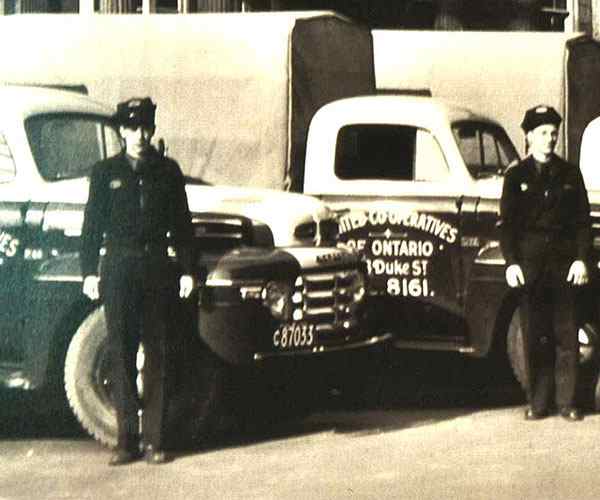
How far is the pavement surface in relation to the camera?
29.8 feet

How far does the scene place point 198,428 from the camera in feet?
33.7

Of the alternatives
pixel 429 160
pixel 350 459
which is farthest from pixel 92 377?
pixel 429 160

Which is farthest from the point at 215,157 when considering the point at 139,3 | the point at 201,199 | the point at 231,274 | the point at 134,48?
the point at 139,3

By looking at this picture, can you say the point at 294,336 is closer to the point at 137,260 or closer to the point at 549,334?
the point at 137,260

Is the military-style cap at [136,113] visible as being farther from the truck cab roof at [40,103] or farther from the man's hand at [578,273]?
the man's hand at [578,273]

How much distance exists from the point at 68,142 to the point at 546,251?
3.10 metres

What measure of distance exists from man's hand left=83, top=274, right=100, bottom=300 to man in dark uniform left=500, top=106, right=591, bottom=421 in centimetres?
287

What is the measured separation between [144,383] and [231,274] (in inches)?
32.6

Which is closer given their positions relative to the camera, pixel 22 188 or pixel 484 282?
pixel 22 188

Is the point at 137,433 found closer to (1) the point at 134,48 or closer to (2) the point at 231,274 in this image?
(2) the point at 231,274

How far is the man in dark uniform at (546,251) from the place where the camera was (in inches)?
446

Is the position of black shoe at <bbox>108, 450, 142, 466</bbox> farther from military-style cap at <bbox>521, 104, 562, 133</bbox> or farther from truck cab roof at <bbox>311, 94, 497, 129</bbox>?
truck cab roof at <bbox>311, 94, 497, 129</bbox>

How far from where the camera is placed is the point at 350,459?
10008 millimetres

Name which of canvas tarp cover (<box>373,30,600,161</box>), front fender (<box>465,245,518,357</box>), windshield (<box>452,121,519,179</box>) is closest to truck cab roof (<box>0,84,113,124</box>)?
windshield (<box>452,121,519,179</box>)
